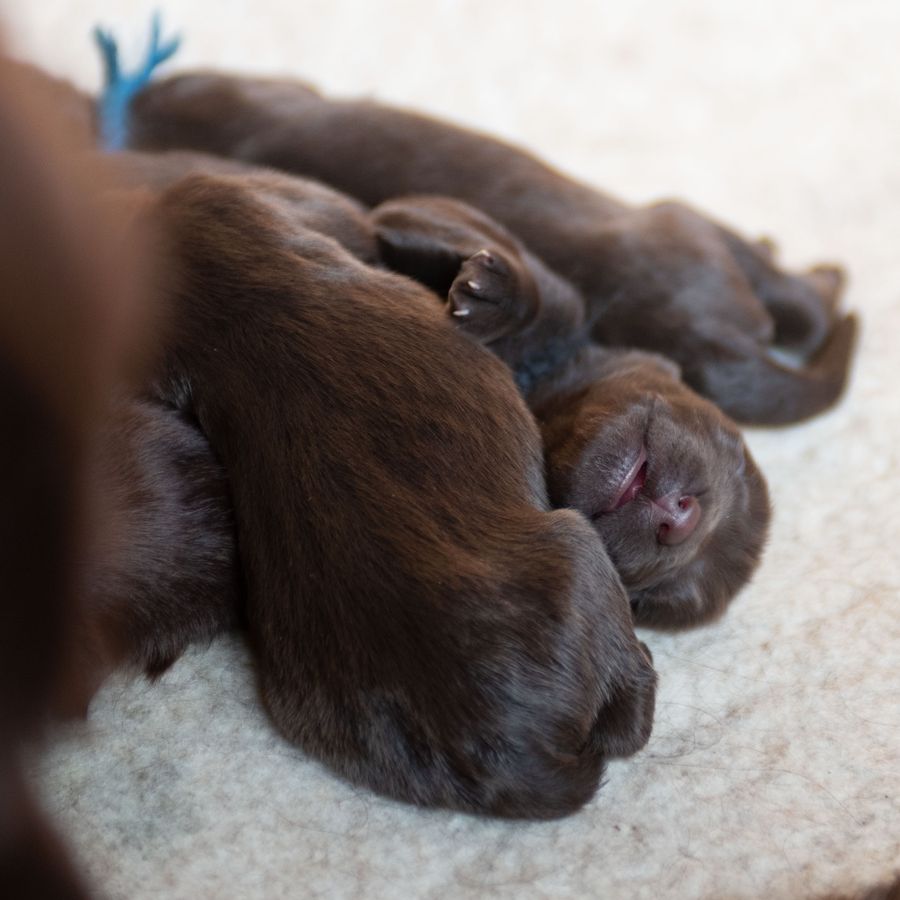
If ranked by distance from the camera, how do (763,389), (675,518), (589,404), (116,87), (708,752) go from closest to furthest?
(708,752) → (675,518) → (589,404) → (763,389) → (116,87)

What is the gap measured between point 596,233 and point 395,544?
111cm

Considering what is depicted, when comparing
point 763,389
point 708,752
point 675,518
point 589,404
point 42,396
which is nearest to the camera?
point 42,396

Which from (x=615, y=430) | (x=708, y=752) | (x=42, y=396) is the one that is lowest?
(x=708, y=752)

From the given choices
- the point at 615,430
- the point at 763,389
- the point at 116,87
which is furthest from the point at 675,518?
the point at 116,87

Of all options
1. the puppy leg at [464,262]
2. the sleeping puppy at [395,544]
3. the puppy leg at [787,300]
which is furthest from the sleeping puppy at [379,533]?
the puppy leg at [787,300]

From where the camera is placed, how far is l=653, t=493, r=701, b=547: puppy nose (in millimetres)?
1690

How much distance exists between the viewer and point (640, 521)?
1.69 m

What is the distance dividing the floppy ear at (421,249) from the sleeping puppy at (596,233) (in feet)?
1.35

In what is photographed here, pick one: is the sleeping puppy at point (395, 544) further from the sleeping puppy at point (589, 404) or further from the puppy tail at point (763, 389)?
the puppy tail at point (763, 389)

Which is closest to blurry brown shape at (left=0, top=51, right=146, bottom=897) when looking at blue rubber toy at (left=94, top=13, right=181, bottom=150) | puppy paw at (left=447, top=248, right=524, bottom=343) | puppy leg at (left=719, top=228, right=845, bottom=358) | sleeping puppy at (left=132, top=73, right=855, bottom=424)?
puppy paw at (left=447, top=248, right=524, bottom=343)

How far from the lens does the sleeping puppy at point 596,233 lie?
2.20 meters

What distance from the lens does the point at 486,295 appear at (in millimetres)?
1758

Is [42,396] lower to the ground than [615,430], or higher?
higher

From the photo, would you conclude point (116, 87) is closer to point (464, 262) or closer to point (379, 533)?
point (464, 262)
